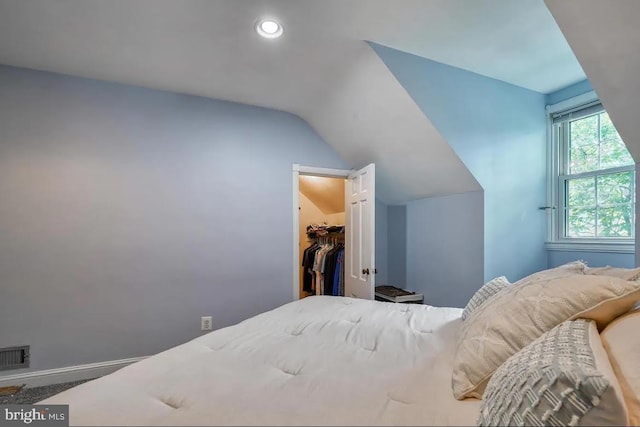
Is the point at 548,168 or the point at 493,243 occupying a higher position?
the point at 548,168

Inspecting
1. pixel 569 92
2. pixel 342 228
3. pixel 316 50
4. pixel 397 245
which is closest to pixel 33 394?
pixel 316 50

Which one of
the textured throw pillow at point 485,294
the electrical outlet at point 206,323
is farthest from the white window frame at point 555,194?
the electrical outlet at point 206,323

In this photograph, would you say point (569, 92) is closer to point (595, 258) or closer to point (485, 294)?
point (595, 258)

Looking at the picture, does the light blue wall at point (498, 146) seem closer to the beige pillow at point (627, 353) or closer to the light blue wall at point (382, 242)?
the light blue wall at point (382, 242)

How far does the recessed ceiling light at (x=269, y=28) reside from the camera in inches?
68.6

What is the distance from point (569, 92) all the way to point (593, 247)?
1300 millimetres

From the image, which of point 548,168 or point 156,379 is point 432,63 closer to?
point 548,168

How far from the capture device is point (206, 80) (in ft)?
7.89

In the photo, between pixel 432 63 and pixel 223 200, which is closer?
pixel 432 63

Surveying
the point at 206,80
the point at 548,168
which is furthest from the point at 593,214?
the point at 206,80

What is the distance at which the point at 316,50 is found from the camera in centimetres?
199

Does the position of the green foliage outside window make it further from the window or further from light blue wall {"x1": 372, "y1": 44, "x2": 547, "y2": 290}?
light blue wall {"x1": 372, "y1": 44, "x2": 547, "y2": 290}

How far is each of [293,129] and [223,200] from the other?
1037 mm

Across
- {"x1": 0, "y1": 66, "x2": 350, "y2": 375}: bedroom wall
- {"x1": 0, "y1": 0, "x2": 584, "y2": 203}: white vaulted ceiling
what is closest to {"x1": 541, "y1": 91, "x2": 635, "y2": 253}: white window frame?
{"x1": 0, "y1": 0, "x2": 584, "y2": 203}: white vaulted ceiling
